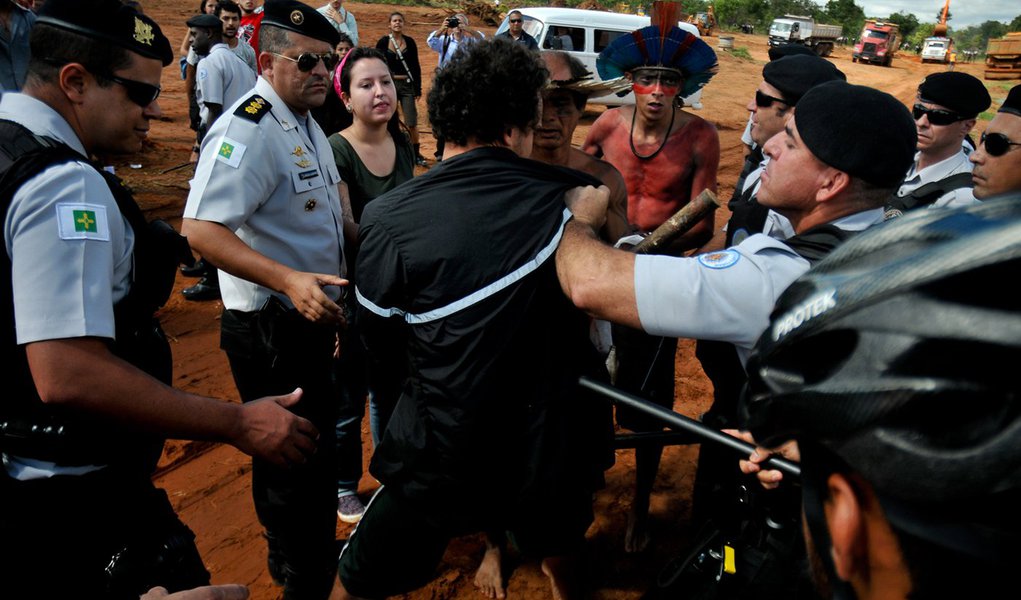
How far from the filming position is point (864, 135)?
6.13 feet

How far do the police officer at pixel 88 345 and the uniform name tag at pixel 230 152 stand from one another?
527 millimetres

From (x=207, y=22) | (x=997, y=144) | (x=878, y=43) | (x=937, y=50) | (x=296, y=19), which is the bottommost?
(x=937, y=50)

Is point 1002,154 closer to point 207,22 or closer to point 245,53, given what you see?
point 245,53

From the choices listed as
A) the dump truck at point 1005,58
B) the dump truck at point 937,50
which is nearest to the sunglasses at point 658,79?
the dump truck at point 1005,58

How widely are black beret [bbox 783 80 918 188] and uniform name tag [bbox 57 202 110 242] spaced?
2.03m

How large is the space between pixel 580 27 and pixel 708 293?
14.9 m

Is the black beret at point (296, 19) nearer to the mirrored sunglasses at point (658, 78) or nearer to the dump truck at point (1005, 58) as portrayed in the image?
the mirrored sunglasses at point (658, 78)

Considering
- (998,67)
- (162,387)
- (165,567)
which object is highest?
(162,387)

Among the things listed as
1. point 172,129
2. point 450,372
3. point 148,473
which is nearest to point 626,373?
point 450,372

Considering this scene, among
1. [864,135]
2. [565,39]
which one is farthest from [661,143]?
[565,39]

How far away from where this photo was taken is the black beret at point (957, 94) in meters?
4.04

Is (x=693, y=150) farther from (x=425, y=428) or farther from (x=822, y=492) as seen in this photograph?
(x=822, y=492)

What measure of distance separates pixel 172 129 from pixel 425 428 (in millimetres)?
12047

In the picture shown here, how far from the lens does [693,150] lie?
4094 millimetres
